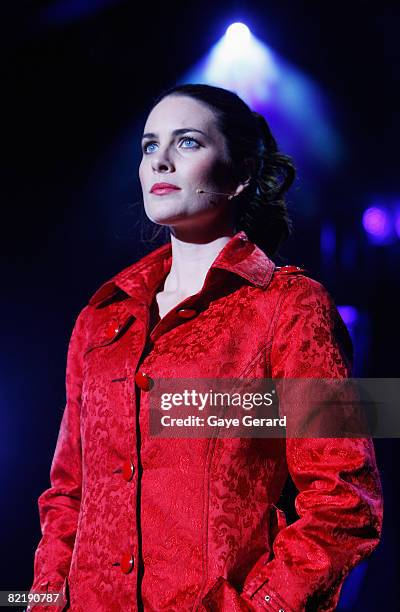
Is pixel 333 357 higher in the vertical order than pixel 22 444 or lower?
lower

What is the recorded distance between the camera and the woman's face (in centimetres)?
172

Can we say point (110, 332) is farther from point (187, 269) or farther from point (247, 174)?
point (247, 174)

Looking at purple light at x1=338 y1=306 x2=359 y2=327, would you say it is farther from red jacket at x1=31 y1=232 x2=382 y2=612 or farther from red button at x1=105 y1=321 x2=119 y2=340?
red button at x1=105 y1=321 x2=119 y2=340

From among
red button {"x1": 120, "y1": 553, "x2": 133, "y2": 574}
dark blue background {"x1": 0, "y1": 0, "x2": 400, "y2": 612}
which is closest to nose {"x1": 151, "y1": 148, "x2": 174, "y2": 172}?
red button {"x1": 120, "y1": 553, "x2": 133, "y2": 574}

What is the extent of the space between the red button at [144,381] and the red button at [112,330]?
0.66 feet

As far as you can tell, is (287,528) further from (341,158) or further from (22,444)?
(341,158)

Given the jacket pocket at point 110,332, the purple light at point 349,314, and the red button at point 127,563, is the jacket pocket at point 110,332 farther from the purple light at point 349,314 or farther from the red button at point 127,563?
the purple light at point 349,314

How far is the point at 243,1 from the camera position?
2848 millimetres

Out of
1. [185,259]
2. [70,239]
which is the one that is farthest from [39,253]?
[185,259]

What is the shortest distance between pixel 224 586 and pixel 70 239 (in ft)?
5.84

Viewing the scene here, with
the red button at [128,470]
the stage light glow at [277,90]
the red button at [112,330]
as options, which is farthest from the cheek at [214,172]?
the stage light glow at [277,90]

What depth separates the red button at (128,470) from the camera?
4.88 feet

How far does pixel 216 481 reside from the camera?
141 cm

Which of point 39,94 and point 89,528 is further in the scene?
point 39,94
